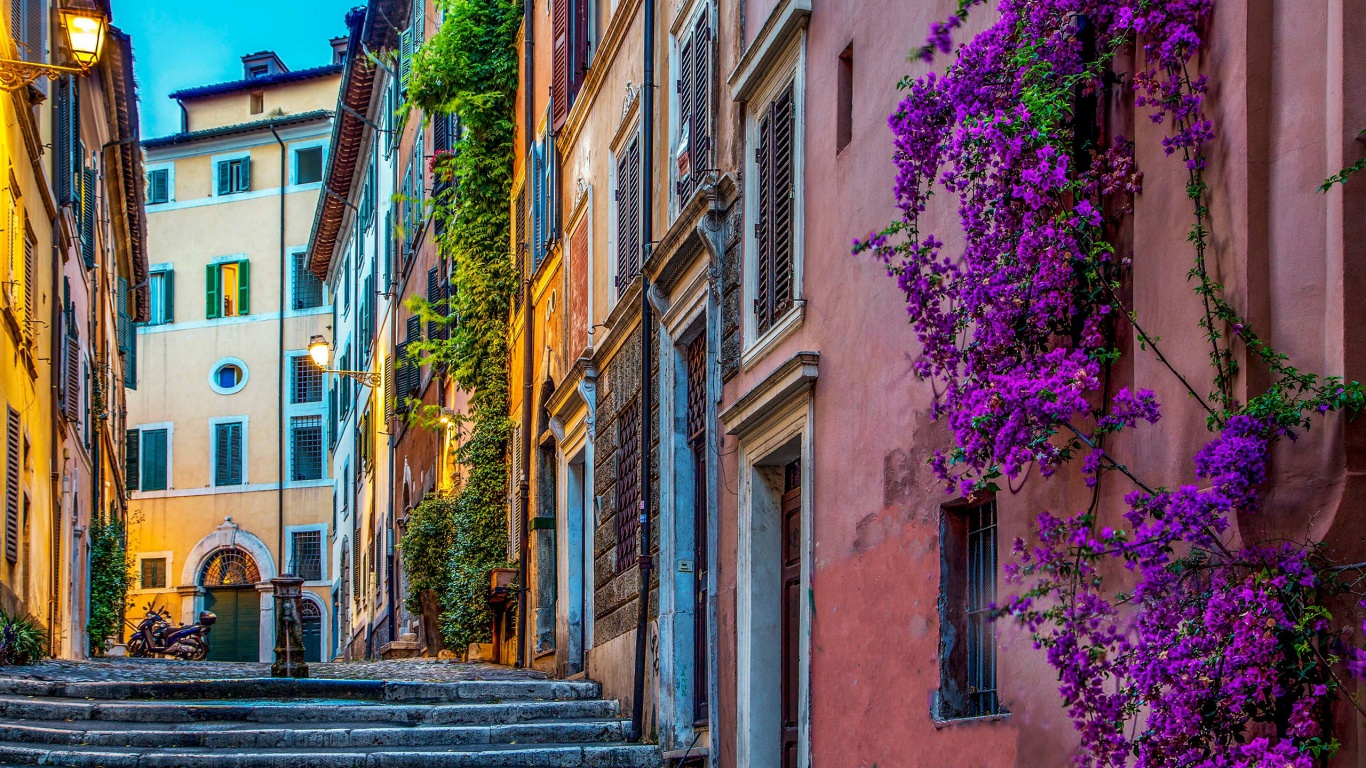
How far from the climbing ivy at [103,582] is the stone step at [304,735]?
48.4ft

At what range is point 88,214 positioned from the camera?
2614 cm

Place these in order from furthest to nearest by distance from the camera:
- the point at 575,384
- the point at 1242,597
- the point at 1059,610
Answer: the point at 575,384 → the point at 1059,610 → the point at 1242,597

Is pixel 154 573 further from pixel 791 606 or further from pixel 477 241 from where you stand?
pixel 791 606

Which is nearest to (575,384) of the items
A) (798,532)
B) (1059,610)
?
(798,532)

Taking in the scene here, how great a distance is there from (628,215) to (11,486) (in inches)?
258

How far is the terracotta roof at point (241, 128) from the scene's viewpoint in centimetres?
4631

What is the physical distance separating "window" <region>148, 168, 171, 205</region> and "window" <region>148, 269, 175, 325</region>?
1977mm

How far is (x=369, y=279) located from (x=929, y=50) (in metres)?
30.2

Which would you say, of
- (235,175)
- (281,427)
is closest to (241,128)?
(235,175)

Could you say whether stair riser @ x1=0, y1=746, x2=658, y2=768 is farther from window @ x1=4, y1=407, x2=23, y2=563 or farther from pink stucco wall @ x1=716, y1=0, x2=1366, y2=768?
window @ x1=4, y1=407, x2=23, y2=563

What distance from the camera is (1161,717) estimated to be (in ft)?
16.9

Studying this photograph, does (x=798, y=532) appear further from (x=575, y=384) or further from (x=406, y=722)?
(x=575, y=384)

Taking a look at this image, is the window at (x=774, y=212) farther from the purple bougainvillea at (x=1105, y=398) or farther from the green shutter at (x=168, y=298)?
the green shutter at (x=168, y=298)

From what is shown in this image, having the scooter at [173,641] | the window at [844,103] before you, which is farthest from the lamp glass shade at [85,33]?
the scooter at [173,641]
